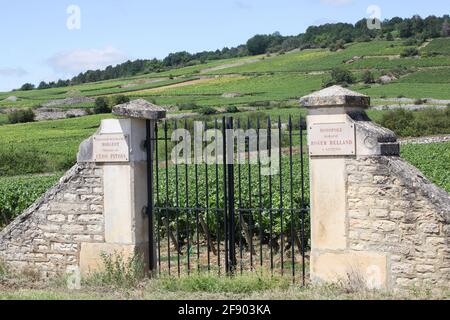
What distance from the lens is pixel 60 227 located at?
10.2 m

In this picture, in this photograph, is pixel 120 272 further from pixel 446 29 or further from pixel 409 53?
pixel 446 29

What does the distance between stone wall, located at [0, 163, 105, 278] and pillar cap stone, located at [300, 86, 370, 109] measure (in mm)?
3289

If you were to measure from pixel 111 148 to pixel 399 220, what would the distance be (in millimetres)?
4133

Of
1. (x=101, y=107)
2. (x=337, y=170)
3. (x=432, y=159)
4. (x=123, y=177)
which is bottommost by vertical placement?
(x=432, y=159)

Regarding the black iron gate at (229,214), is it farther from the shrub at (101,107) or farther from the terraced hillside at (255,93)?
the shrub at (101,107)

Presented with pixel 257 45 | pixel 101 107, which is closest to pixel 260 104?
pixel 101 107

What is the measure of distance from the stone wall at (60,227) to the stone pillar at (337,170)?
10.5 feet

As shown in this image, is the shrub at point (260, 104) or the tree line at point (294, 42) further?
the tree line at point (294, 42)

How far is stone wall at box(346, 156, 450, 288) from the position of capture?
26.4 feet

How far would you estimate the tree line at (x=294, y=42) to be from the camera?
99.2 metres

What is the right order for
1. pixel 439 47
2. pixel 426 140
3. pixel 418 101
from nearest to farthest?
pixel 426 140
pixel 418 101
pixel 439 47

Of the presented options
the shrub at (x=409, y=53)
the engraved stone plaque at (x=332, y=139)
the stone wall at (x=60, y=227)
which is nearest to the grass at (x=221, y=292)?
the stone wall at (x=60, y=227)

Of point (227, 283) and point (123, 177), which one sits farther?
point (123, 177)

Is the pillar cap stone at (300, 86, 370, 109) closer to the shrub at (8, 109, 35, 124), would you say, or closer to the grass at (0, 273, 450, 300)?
the grass at (0, 273, 450, 300)
